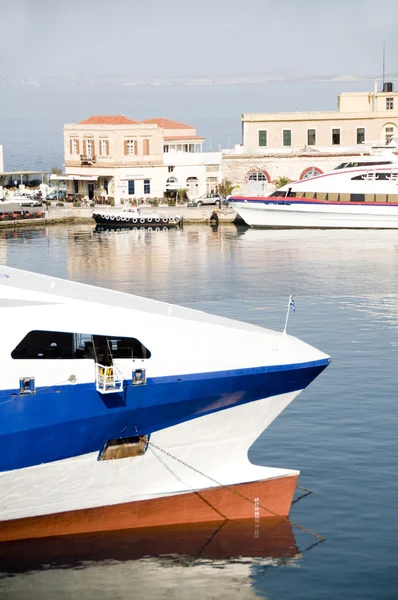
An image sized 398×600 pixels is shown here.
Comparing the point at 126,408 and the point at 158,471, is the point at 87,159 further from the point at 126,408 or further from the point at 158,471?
the point at 126,408


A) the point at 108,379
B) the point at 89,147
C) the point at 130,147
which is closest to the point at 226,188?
the point at 130,147

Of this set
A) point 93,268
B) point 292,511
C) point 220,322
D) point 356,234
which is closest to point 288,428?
point 292,511

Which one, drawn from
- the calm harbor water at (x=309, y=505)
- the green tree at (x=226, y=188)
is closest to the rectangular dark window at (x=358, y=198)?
the green tree at (x=226, y=188)

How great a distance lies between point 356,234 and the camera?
249ft

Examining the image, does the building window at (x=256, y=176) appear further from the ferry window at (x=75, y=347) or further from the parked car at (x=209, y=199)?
the ferry window at (x=75, y=347)

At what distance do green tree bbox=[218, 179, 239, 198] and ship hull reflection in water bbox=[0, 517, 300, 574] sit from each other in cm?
7406

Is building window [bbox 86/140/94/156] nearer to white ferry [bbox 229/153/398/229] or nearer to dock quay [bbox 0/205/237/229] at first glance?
dock quay [bbox 0/205/237/229]

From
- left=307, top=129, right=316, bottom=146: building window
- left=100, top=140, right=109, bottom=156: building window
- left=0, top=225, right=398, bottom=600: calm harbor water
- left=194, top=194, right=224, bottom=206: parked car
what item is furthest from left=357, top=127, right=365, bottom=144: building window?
left=0, top=225, right=398, bottom=600: calm harbor water

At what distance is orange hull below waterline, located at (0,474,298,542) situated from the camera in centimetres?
1716

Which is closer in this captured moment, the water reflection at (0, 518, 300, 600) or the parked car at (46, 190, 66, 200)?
the water reflection at (0, 518, 300, 600)

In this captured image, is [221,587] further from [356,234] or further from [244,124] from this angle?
[244,124]

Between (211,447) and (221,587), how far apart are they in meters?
2.24

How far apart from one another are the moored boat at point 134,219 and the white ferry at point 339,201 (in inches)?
196

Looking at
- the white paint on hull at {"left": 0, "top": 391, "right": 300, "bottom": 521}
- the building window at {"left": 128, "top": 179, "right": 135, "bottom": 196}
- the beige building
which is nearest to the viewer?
the white paint on hull at {"left": 0, "top": 391, "right": 300, "bottom": 521}
